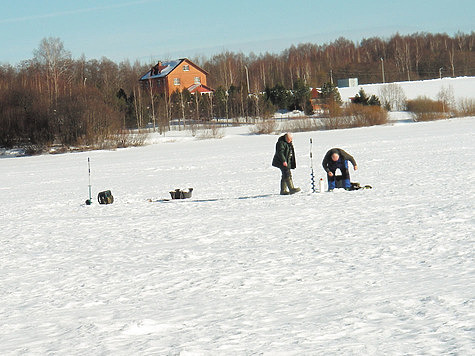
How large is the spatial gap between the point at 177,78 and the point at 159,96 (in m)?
12.9

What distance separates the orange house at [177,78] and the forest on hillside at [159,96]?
366cm

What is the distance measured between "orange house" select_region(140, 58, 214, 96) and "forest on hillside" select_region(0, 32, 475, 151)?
3661mm

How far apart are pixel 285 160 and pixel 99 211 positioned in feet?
17.0

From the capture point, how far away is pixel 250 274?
930 centimetres

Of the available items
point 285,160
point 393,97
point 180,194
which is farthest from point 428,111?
point 285,160

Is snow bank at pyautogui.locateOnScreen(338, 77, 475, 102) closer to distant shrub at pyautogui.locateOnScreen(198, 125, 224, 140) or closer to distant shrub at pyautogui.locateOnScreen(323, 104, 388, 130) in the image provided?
distant shrub at pyautogui.locateOnScreen(323, 104, 388, 130)

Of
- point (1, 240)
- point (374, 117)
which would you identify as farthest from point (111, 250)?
point (374, 117)

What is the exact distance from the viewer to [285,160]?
17.8 meters

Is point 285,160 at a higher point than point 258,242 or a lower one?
higher

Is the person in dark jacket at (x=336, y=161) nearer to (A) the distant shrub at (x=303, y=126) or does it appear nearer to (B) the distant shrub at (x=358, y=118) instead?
(A) the distant shrub at (x=303, y=126)

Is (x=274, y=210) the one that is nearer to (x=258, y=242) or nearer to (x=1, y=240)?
(x=258, y=242)

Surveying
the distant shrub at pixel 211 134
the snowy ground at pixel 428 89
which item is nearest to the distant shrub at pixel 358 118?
the distant shrub at pixel 211 134

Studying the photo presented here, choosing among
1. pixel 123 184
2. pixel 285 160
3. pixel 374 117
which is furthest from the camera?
pixel 374 117

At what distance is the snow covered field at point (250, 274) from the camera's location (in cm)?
661
